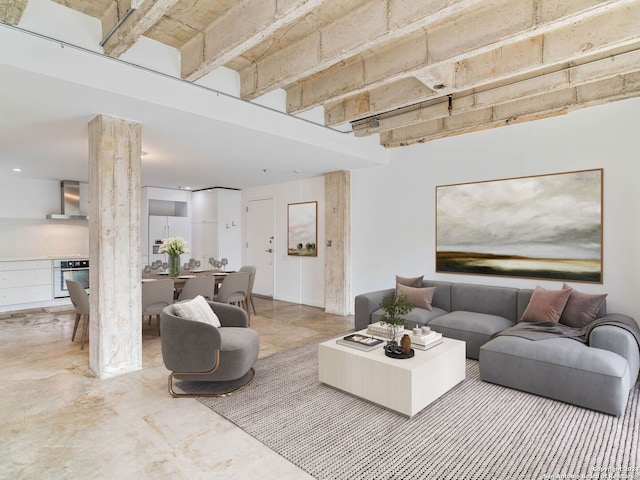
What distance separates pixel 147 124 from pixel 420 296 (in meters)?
3.78

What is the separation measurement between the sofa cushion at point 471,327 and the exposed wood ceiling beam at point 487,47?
2464 mm

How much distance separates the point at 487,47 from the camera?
2514 millimetres

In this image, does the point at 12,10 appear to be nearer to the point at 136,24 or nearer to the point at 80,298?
the point at 136,24

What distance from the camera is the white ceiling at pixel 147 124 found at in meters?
2.57

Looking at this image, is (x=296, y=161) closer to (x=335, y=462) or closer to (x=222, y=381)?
(x=222, y=381)

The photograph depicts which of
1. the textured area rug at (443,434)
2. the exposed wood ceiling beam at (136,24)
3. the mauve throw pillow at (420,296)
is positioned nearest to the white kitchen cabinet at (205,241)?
the mauve throw pillow at (420,296)

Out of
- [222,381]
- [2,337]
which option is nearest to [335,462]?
[222,381]

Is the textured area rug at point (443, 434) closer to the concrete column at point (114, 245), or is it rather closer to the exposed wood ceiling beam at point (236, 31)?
the concrete column at point (114, 245)

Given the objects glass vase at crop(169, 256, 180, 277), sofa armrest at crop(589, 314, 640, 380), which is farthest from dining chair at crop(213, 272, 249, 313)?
sofa armrest at crop(589, 314, 640, 380)

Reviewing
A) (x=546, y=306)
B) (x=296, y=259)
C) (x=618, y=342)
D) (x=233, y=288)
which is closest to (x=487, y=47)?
(x=618, y=342)

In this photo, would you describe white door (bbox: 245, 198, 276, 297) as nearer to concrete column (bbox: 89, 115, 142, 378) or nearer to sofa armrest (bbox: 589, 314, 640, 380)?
concrete column (bbox: 89, 115, 142, 378)

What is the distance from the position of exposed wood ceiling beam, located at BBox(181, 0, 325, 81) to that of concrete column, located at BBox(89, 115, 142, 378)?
0.98 meters

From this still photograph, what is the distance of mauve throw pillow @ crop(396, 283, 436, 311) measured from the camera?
460 centimetres

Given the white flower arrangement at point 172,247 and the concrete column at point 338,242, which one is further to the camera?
the concrete column at point 338,242
